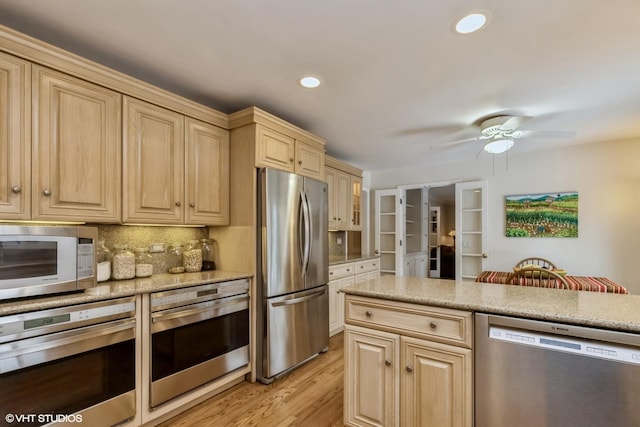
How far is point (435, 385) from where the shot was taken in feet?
5.17

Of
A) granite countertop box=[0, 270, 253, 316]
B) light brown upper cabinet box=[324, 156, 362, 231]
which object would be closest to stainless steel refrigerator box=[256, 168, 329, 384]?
granite countertop box=[0, 270, 253, 316]

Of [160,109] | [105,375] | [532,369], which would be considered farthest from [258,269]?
[532,369]

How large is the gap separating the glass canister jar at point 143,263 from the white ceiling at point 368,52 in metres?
1.31

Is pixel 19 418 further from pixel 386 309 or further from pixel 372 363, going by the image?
pixel 386 309

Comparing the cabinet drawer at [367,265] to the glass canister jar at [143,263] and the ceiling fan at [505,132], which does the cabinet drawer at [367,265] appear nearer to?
the ceiling fan at [505,132]

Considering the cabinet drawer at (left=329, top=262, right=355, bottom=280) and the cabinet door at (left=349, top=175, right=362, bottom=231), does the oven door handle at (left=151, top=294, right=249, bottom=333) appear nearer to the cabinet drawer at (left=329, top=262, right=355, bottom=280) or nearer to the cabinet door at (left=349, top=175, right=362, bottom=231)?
the cabinet drawer at (left=329, top=262, right=355, bottom=280)

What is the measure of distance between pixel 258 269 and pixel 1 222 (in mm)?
1594

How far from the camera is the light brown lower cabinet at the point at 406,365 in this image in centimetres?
153

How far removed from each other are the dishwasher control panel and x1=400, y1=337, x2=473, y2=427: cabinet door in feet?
0.65

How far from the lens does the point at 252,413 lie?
7.03 feet

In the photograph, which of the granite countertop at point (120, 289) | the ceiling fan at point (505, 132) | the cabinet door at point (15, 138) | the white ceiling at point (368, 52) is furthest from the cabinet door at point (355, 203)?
the cabinet door at point (15, 138)

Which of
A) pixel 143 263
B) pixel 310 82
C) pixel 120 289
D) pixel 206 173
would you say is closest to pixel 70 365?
pixel 120 289

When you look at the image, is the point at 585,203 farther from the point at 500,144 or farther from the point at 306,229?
the point at 306,229

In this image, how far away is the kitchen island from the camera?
1.46m
